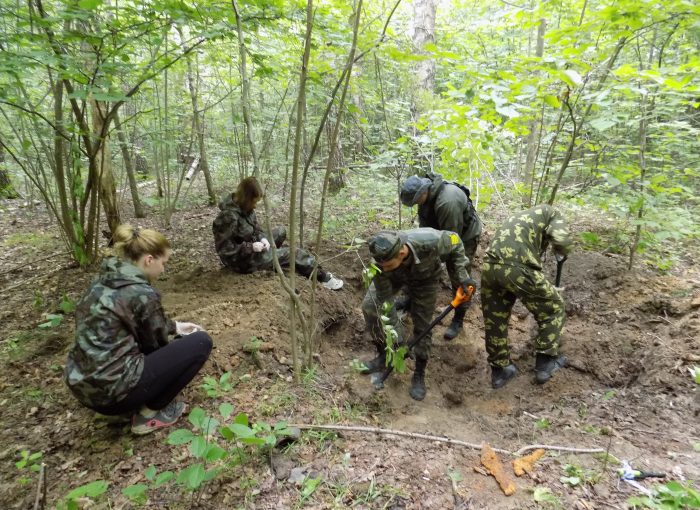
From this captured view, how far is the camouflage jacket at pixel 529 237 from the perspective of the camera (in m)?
3.37

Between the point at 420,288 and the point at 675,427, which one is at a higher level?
the point at 420,288

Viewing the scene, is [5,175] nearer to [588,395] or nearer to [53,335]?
[53,335]

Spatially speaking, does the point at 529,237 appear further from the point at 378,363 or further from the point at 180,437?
the point at 180,437

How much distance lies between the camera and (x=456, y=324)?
4.64 metres

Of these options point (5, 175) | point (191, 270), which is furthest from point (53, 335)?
point (5, 175)

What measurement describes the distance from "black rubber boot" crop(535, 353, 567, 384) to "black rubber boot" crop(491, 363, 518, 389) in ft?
0.79

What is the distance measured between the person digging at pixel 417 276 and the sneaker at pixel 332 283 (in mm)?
1143

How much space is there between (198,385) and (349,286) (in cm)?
257

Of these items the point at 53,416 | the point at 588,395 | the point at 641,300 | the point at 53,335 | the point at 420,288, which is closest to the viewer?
the point at 53,416

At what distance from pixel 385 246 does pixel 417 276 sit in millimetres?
710

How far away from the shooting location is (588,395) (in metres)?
3.28

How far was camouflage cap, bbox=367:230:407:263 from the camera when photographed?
2.92 m

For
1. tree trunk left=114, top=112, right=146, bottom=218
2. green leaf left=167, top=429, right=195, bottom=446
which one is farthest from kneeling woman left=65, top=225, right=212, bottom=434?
tree trunk left=114, top=112, right=146, bottom=218

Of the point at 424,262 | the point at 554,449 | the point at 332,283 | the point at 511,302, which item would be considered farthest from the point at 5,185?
the point at 554,449
